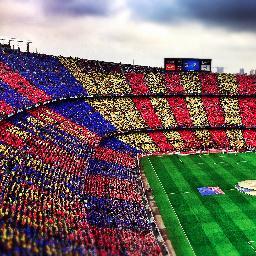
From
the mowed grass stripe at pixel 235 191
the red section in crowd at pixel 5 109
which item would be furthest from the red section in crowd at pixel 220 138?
the red section in crowd at pixel 5 109

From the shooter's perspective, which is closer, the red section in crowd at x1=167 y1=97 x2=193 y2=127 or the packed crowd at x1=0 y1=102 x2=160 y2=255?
the packed crowd at x1=0 y1=102 x2=160 y2=255

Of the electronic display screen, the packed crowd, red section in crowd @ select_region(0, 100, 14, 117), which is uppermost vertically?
the electronic display screen

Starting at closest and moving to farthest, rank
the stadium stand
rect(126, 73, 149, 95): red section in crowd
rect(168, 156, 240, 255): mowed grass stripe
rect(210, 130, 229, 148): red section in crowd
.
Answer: the stadium stand < rect(168, 156, 240, 255): mowed grass stripe < rect(210, 130, 229, 148): red section in crowd < rect(126, 73, 149, 95): red section in crowd

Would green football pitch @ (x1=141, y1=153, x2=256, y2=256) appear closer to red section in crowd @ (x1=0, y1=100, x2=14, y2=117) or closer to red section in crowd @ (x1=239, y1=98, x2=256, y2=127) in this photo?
red section in crowd @ (x1=239, y1=98, x2=256, y2=127)

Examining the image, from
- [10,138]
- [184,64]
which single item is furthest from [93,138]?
[184,64]

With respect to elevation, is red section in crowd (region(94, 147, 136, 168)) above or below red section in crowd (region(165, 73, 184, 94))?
below

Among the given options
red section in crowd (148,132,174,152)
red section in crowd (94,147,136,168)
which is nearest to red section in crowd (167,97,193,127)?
red section in crowd (148,132,174,152)

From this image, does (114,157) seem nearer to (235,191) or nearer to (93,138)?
(93,138)

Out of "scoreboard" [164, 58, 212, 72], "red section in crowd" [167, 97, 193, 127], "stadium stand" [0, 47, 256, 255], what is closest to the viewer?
"stadium stand" [0, 47, 256, 255]
